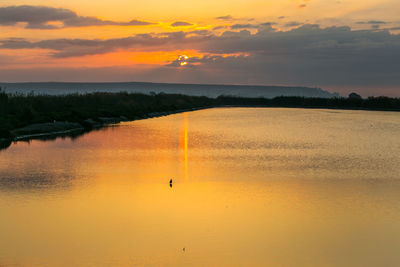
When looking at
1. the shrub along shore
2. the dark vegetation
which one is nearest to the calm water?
the shrub along shore

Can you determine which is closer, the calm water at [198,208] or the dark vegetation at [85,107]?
the calm water at [198,208]

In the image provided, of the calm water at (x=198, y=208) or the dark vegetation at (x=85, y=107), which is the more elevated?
the dark vegetation at (x=85, y=107)

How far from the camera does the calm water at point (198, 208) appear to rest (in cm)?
1177

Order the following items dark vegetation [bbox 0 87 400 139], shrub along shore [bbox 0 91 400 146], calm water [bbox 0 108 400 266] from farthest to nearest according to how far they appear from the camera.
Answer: dark vegetation [bbox 0 87 400 139]
shrub along shore [bbox 0 91 400 146]
calm water [bbox 0 108 400 266]

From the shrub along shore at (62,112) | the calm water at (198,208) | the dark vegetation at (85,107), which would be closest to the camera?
the calm water at (198,208)

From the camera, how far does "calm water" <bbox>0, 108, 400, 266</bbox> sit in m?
11.8

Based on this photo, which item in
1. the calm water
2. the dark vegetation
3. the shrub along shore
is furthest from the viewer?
the dark vegetation

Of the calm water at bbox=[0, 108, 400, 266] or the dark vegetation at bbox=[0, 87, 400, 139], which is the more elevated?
the dark vegetation at bbox=[0, 87, 400, 139]

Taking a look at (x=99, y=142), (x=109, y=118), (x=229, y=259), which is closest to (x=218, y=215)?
(x=229, y=259)

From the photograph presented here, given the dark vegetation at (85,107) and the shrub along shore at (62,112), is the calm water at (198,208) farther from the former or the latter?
the dark vegetation at (85,107)

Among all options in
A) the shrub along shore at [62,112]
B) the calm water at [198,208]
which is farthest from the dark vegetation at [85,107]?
the calm water at [198,208]

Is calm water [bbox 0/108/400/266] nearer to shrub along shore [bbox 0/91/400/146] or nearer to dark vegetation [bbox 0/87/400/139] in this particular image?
shrub along shore [bbox 0/91/400/146]

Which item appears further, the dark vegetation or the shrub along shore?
the dark vegetation

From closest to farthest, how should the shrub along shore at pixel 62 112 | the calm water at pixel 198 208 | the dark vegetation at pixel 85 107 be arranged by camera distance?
1. the calm water at pixel 198 208
2. the shrub along shore at pixel 62 112
3. the dark vegetation at pixel 85 107
